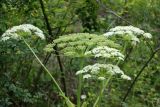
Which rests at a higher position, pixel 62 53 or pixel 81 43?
pixel 81 43

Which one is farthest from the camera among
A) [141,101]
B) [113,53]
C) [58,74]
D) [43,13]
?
[141,101]

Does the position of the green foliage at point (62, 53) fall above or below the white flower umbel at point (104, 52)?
below

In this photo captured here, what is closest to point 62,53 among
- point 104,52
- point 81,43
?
point 81,43

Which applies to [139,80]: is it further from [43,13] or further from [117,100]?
[43,13]

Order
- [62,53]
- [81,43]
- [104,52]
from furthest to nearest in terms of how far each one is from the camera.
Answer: [62,53], [81,43], [104,52]

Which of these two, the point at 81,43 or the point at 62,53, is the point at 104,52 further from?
the point at 62,53

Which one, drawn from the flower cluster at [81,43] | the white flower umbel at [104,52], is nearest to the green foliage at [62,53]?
the flower cluster at [81,43]

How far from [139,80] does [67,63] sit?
114 cm

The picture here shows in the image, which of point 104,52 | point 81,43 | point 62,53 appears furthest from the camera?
point 62,53

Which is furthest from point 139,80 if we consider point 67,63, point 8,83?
point 8,83

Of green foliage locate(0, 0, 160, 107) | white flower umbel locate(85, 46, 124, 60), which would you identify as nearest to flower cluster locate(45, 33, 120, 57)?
white flower umbel locate(85, 46, 124, 60)

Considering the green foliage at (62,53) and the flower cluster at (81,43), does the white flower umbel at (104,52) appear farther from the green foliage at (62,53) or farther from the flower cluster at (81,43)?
the green foliage at (62,53)

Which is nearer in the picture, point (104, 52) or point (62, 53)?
point (104, 52)

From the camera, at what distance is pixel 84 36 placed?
147 inches
